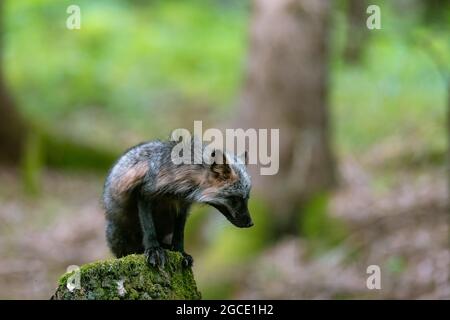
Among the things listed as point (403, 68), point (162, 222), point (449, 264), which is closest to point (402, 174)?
point (449, 264)

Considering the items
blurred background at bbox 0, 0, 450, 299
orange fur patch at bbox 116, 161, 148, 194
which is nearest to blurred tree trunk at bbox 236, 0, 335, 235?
blurred background at bbox 0, 0, 450, 299

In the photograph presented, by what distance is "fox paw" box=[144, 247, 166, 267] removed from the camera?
527 cm

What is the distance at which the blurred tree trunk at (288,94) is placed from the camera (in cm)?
1167

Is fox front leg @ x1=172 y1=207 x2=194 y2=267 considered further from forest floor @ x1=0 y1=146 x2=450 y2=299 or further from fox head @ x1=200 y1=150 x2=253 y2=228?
forest floor @ x1=0 y1=146 x2=450 y2=299

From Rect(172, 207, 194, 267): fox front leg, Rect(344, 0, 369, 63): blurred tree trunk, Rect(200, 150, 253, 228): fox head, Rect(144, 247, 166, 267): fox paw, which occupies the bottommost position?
Rect(144, 247, 166, 267): fox paw

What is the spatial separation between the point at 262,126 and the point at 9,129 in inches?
225

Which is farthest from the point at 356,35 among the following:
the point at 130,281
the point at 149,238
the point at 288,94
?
the point at 130,281

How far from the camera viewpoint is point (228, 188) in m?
5.64

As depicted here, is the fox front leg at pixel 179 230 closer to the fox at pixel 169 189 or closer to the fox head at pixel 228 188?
the fox at pixel 169 189

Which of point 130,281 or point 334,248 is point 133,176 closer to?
point 130,281

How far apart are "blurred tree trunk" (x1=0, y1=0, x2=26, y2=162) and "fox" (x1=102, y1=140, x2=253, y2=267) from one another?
9.07m

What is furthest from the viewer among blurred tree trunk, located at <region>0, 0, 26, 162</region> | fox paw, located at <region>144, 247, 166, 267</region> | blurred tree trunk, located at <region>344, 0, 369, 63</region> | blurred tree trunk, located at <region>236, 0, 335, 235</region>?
blurred tree trunk, located at <region>344, 0, 369, 63</region>

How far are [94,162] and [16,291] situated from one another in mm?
5190
